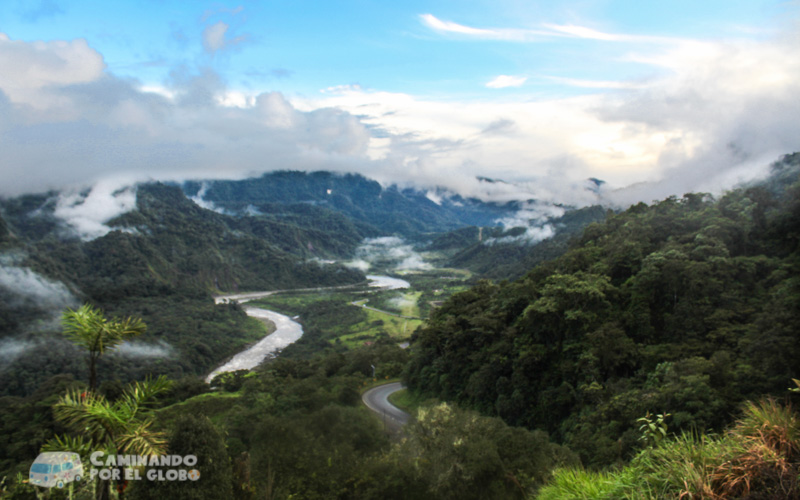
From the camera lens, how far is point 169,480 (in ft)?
34.2

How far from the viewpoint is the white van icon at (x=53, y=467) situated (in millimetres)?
6367

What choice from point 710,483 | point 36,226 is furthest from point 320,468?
point 36,226

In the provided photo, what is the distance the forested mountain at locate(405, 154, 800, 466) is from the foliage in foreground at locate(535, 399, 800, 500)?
15.0 metres

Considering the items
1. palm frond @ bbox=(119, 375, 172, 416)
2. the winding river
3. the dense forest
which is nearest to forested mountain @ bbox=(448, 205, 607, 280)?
the winding river

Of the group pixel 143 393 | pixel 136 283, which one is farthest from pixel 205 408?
pixel 136 283

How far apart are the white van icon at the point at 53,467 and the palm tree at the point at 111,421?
1.17 ft

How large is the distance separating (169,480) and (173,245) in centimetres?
18809

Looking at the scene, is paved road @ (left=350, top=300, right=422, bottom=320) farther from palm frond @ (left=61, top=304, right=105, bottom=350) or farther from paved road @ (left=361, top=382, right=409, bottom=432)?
palm frond @ (left=61, top=304, right=105, bottom=350)

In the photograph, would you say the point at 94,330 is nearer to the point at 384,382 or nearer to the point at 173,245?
the point at 384,382

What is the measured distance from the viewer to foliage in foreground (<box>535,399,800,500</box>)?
5.28 m

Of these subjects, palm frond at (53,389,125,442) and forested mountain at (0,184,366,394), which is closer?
palm frond at (53,389,125,442)

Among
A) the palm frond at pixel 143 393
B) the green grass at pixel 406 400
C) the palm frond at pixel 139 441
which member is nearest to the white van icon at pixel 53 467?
the palm frond at pixel 143 393

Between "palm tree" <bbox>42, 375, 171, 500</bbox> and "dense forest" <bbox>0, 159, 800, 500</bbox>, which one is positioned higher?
"palm tree" <bbox>42, 375, 171, 500</bbox>

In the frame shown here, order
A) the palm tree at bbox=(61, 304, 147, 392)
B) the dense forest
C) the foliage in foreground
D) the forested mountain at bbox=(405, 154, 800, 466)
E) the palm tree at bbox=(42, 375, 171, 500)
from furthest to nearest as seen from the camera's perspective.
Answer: the forested mountain at bbox=(405, 154, 800, 466)
the dense forest
the palm tree at bbox=(61, 304, 147, 392)
the palm tree at bbox=(42, 375, 171, 500)
the foliage in foreground
